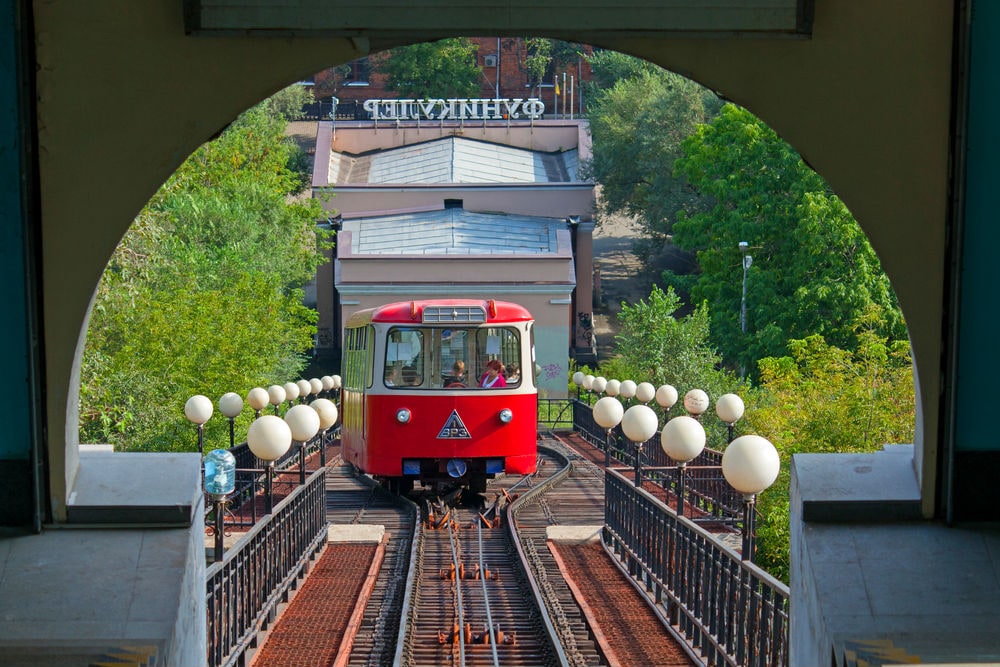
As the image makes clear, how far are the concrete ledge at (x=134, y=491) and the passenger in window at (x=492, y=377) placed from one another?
1141 centimetres

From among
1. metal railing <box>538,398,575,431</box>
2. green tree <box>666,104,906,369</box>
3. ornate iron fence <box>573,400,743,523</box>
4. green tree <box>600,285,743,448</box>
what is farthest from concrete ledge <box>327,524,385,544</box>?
green tree <box>666,104,906,369</box>

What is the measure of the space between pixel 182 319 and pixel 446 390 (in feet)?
26.0

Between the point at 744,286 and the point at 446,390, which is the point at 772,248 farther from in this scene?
the point at 446,390

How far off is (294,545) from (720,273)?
28.7m

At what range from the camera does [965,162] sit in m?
5.55

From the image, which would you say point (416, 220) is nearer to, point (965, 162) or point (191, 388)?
point (191, 388)

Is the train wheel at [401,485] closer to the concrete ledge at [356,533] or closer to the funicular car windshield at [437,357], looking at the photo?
the funicular car windshield at [437,357]

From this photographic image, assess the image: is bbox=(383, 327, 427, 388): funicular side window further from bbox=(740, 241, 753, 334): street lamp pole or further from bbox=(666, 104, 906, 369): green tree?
bbox=(740, 241, 753, 334): street lamp pole

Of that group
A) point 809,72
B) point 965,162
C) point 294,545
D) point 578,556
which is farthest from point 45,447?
point 578,556

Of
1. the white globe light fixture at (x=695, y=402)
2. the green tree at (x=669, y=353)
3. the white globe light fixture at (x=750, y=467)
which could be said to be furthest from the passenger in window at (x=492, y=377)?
the green tree at (x=669, y=353)

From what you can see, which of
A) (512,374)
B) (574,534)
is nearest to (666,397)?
(512,374)

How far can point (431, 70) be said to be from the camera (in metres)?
68.4

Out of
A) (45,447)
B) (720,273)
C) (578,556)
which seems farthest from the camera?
(720,273)

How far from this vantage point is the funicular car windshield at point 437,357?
17.5 metres
